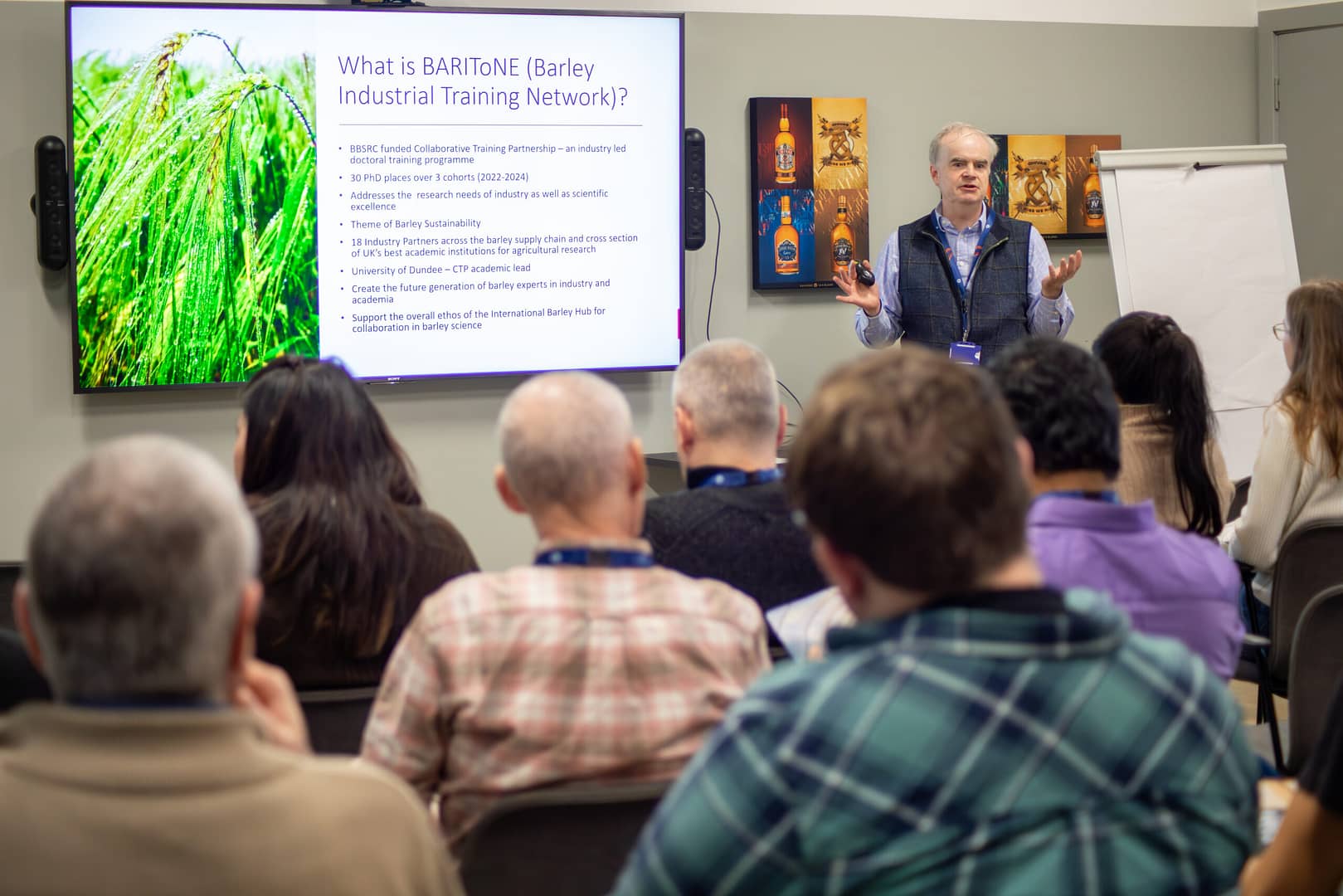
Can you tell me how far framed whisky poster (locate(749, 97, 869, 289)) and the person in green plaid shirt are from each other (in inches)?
162

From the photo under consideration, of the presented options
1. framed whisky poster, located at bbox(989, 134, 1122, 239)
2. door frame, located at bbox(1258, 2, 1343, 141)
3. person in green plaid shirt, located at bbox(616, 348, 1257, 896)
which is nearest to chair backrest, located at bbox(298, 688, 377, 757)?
person in green plaid shirt, located at bbox(616, 348, 1257, 896)

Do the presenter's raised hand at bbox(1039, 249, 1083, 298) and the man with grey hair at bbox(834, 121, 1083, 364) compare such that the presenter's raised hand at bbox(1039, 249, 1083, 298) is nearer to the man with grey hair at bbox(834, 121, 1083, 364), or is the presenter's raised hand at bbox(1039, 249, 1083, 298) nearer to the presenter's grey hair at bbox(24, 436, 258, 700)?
the man with grey hair at bbox(834, 121, 1083, 364)

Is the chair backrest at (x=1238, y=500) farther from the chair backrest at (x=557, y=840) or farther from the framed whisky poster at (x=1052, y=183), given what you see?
the chair backrest at (x=557, y=840)

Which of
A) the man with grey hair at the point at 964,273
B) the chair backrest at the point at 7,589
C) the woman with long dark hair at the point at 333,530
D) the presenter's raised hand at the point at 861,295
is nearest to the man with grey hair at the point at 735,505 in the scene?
the woman with long dark hair at the point at 333,530

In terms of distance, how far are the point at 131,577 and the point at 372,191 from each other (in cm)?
380

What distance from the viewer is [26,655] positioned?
177 cm

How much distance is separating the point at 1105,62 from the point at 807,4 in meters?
1.34

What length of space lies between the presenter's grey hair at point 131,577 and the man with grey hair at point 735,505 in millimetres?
1287

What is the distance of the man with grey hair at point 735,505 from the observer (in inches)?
89.2

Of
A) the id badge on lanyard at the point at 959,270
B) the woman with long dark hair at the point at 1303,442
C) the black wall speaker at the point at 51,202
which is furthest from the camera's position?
the id badge on lanyard at the point at 959,270

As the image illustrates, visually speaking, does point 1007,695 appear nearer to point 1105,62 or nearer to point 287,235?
point 287,235

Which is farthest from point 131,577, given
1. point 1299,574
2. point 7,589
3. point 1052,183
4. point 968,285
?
point 1052,183

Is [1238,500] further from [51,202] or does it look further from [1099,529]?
[51,202]

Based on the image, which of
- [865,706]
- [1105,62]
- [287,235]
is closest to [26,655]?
[865,706]
